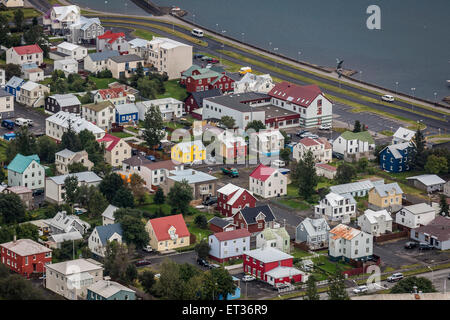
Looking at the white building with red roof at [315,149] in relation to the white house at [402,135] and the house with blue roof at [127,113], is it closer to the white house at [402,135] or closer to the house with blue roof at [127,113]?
the white house at [402,135]

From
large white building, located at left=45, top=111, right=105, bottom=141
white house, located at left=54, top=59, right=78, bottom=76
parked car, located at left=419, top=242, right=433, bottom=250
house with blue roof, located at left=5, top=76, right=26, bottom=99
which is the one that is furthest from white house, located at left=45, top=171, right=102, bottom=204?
white house, located at left=54, top=59, right=78, bottom=76

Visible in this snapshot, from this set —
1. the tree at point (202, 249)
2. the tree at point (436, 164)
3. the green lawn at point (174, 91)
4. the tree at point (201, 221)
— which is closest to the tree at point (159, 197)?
the tree at point (201, 221)

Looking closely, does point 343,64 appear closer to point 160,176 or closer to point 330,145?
point 330,145

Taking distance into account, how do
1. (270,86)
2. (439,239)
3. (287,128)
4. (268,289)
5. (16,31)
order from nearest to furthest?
(268,289) → (439,239) → (287,128) → (270,86) → (16,31)

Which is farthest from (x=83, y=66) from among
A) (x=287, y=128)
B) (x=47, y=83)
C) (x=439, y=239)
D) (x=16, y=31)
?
(x=439, y=239)

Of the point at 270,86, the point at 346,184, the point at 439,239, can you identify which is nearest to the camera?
the point at 439,239

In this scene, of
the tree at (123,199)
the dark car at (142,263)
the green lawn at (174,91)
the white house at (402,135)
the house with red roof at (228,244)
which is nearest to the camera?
the dark car at (142,263)
